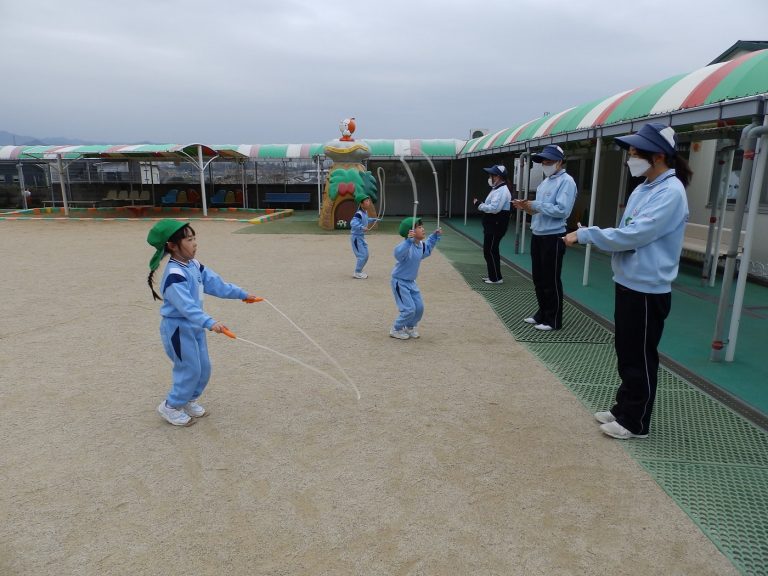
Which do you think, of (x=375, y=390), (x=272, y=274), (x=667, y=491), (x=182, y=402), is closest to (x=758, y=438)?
(x=667, y=491)

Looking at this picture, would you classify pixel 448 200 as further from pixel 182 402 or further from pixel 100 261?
pixel 182 402

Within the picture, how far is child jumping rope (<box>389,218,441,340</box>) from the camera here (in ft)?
17.2

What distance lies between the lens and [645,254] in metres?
3.07

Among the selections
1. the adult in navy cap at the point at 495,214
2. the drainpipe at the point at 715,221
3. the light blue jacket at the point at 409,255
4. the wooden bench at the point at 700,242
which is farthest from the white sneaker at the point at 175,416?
the wooden bench at the point at 700,242

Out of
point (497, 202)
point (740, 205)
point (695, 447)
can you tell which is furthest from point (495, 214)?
point (695, 447)

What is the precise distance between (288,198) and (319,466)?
71.0 feet

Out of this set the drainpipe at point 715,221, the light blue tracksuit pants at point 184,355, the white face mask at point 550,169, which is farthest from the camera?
the drainpipe at point 715,221

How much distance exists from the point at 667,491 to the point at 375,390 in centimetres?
210

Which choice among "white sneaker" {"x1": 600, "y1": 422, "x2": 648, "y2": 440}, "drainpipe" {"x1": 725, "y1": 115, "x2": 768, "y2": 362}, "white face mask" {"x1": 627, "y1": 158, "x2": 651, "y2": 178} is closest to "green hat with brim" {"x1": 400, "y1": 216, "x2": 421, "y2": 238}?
"white face mask" {"x1": 627, "y1": 158, "x2": 651, "y2": 178}

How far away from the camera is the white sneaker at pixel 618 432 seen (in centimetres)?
334

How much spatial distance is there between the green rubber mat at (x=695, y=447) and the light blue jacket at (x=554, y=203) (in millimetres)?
1156

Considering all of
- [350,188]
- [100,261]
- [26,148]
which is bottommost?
[100,261]

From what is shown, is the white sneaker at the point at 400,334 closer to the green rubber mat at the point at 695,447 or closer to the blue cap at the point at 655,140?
the green rubber mat at the point at 695,447

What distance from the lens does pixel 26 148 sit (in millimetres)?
22797
